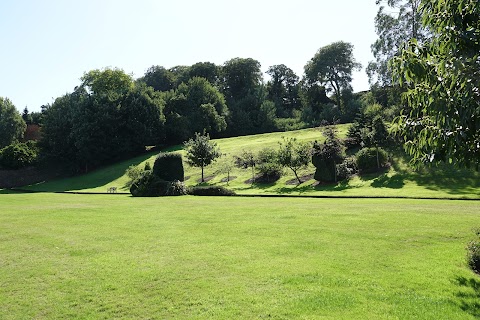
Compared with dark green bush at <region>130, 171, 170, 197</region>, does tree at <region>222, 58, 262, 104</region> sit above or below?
above

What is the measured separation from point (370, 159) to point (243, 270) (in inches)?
1080

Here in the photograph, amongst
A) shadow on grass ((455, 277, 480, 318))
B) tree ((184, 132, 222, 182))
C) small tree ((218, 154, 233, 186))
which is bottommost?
shadow on grass ((455, 277, 480, 318))

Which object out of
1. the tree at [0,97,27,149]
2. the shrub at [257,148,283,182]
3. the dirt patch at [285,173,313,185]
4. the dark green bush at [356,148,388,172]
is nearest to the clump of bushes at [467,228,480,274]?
the dark green bush at [356,148,388,172]

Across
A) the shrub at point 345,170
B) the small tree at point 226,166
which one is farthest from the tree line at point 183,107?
the shrub at point 345,170

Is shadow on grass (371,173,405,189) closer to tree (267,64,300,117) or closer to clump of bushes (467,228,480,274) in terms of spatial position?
clump of bushes (467,228,480,274)

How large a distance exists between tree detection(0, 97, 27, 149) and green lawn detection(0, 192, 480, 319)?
70.5 m

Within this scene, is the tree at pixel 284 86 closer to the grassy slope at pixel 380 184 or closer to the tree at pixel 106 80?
the tree at pixel 106 80

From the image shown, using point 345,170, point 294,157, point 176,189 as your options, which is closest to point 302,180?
point 294,157

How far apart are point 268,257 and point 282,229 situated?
11.4ft

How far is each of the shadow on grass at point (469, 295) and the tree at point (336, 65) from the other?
7283cm

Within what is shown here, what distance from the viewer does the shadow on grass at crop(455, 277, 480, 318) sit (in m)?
6.41

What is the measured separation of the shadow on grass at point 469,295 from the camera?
6.41m

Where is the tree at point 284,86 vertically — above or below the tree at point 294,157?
above

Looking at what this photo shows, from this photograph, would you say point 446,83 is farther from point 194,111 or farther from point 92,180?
point 194,111
